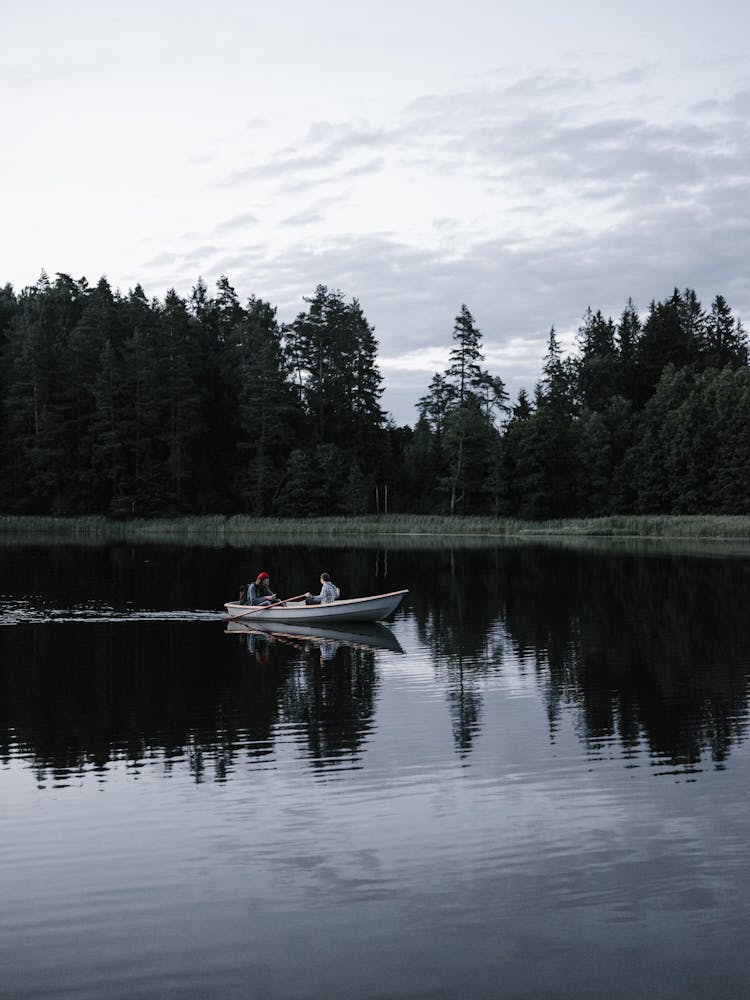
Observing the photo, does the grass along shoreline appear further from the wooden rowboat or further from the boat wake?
the wooden rowboat

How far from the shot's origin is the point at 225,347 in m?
98.9

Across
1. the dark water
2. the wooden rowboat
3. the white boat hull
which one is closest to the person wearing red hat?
the wooden rowboat

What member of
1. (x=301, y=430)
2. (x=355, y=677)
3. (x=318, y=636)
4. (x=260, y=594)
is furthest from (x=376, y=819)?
(x=301, y=430)

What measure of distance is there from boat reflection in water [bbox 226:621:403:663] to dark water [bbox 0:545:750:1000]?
31 centimetres

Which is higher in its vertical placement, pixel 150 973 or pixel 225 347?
pixel 225 347

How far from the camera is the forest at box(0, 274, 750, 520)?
8100 centimetres

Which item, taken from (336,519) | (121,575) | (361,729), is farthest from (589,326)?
(361,729)

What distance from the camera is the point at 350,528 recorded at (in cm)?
7325

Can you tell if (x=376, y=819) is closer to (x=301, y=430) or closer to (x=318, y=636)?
(x=318, y=636)

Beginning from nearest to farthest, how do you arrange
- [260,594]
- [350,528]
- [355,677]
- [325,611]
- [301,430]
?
1. [355,677]
2. [325,611]
3. [260,594]
4. [350,528]
5. [301,430]

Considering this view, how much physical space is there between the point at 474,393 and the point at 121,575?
5819cm

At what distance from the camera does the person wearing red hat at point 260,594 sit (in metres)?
26.1

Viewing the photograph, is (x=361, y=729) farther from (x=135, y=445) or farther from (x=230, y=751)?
(x=135, y=445)

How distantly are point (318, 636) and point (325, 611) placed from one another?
2.22 ft
